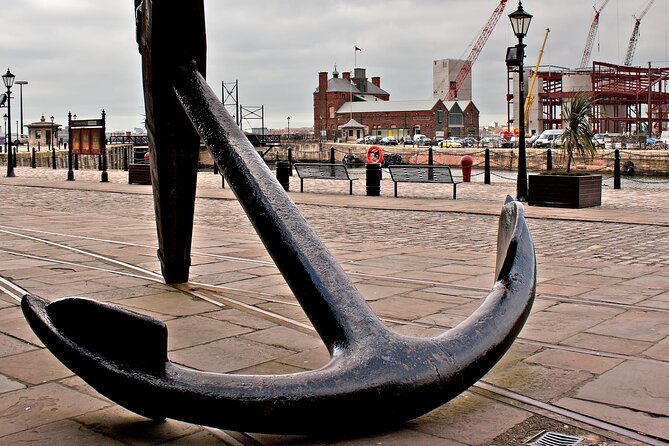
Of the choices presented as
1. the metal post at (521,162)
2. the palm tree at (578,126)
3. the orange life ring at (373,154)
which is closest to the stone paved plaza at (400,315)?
the palm tree at (578,126)

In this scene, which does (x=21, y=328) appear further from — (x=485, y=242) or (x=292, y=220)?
(x=485, y=242)

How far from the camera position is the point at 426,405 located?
2.65 m

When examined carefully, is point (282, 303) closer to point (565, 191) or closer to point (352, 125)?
point (565, 191)

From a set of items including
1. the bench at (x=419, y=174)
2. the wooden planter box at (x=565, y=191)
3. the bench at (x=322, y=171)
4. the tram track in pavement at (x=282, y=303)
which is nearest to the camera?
the tram track in pavement at (x=282, y=303)

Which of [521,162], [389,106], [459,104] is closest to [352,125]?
[389,106]

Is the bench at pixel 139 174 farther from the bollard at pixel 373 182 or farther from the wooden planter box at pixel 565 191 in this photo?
the wooden planter box at pixel 565 191

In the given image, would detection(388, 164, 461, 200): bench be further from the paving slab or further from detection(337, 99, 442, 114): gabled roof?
detection(337, 99, 442, 114): gabled roof

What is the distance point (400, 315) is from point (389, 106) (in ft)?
336

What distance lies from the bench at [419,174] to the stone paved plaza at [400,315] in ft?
18.0

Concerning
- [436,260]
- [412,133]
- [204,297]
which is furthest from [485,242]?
[412,133]

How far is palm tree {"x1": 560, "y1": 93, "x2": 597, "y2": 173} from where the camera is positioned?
46.9ft

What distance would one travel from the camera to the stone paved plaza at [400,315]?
117 inches

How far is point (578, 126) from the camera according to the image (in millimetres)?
14477

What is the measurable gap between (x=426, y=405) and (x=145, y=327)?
0.96 meters
